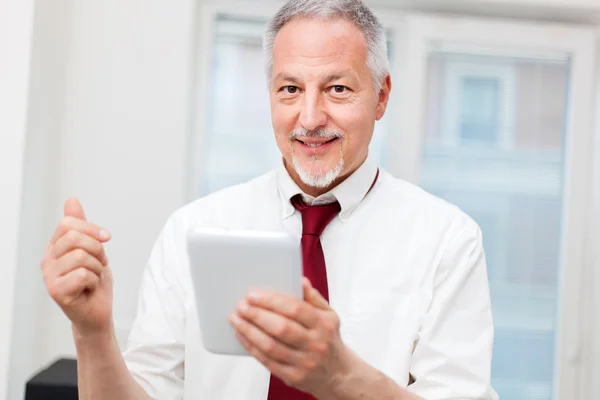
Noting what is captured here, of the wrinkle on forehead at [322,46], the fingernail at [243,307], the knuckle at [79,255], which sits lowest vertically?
the fingernail at [243,307]

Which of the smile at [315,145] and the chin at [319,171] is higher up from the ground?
the smile at [315,145]

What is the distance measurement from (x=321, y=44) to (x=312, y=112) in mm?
143

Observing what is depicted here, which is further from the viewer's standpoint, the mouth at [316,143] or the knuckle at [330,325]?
the mouth at [316,143]

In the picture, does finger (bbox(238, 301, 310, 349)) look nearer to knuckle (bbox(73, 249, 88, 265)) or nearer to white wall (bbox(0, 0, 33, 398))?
knuckle (bbox(73, 249, 88, 265))

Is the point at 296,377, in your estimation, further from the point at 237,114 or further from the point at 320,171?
the point at 237,114

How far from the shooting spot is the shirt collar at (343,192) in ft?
4.91

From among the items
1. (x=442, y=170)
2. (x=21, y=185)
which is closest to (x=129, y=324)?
(x=21, y=185)

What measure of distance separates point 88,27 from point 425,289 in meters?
1.60

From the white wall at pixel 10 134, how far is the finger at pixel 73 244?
1.11 m

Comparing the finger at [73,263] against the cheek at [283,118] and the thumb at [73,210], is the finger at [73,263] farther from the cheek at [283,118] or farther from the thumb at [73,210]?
the cheek at [283,118]

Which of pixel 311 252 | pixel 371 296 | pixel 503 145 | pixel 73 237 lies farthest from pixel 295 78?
pixel 503 145

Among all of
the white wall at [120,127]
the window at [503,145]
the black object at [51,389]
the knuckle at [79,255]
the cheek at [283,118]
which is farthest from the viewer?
the window at [503,145]

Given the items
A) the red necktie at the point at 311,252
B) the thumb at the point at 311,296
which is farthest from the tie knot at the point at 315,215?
the thumb at the point at 311,296

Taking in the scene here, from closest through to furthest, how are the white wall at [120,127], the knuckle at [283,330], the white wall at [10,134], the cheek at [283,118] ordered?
the knuckle at [283,330]
the cheek at [283,118]
the white wall at [10,134]
the white wall at [120,127]
